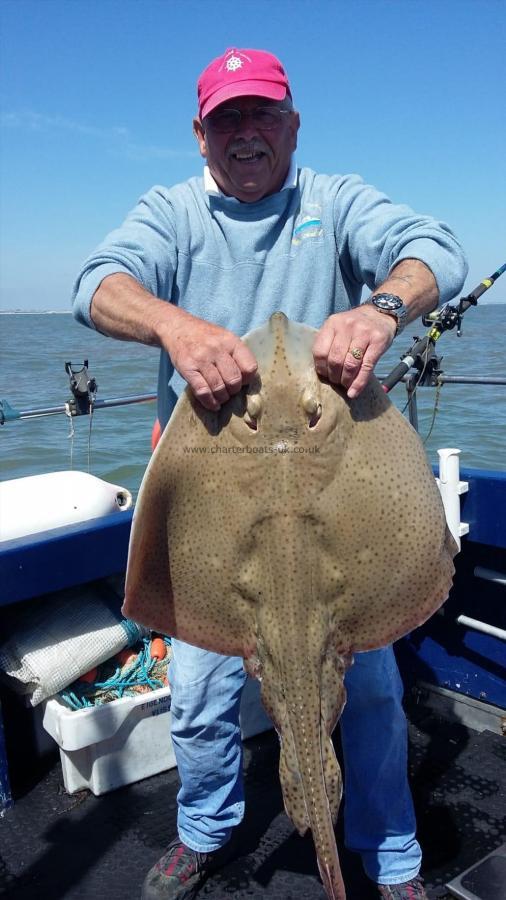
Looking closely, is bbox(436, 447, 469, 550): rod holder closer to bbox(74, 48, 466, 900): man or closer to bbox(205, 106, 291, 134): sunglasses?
bbox(74, 48, 466, 900): man

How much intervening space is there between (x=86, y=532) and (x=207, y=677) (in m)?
1.04

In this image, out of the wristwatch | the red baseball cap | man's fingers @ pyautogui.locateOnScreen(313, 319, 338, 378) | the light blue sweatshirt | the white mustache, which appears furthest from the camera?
the light blue sweatshirt

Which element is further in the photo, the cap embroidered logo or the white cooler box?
the white cooler box

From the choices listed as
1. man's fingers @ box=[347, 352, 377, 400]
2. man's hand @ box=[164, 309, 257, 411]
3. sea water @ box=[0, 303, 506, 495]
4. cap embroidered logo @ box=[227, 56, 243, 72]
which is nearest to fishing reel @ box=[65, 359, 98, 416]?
cap embroidered logo @ box=[227, 56, 243, 72]

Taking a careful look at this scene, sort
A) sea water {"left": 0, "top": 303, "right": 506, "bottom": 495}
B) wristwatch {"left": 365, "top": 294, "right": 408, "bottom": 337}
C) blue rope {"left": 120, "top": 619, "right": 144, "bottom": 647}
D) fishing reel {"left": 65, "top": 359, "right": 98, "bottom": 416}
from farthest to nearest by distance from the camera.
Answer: sea water {"left": 0, "top": 303, "right": 506, "bottom": 495}, fishing reel {"left": 65, "top": 359, "right": 98, "bottom": 416}, blue rope {"left": 120, "top": 619, "right": 144, "bottom": 647}, wristwatch {"left": 365, "top": 294, "right": 408, "bottom": 337}

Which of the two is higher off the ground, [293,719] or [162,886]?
[293,719]

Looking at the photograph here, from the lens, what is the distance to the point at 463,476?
3.88 meters

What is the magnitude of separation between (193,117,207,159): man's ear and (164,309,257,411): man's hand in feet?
4.17

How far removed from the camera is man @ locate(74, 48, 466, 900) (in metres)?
2.65

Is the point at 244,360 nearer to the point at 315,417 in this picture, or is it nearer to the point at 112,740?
the point at 315,417

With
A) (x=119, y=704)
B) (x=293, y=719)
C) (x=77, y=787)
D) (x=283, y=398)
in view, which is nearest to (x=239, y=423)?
(x=283, y=398)

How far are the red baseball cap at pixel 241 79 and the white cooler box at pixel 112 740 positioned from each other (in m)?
2.60

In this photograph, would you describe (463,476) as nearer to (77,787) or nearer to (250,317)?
(250,317)

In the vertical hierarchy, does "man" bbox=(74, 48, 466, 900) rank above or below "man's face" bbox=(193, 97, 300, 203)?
below
